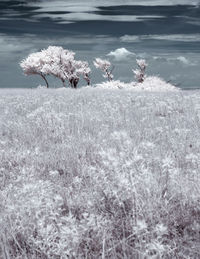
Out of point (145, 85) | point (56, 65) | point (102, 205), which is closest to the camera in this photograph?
point (102, 205)

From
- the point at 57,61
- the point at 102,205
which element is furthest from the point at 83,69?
the point at 102,205

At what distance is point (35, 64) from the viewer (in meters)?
56.5

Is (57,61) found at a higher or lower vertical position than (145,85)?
higher

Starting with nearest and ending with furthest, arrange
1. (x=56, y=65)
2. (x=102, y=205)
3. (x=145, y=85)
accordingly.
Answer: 1. (x=102, y=205)
2. (x=145, y=85)
3. (x=56, y=65)

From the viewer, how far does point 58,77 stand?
56344 mm

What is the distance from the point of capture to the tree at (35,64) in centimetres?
5656

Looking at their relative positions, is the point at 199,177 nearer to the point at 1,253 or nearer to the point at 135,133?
the point at 1,253

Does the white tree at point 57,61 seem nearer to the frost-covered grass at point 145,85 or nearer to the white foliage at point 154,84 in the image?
the frost-covered grass at point 145,85

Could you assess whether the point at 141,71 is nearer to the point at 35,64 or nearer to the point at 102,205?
the point at 35,64

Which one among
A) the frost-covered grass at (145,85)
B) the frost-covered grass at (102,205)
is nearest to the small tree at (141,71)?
the frost-covered grass at (145,85)

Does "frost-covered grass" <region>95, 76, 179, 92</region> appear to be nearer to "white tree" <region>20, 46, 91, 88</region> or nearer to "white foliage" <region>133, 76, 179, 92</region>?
"white foliage" <region>133, 76, 179, 92</region>

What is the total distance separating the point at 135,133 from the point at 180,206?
12.0ft

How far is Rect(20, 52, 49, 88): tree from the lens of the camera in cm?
5656

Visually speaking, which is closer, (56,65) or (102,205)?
(102,205)
